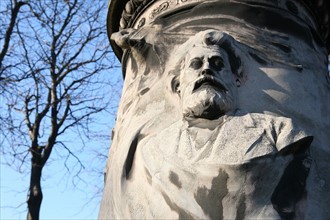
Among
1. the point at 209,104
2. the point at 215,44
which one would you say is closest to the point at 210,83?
the point at 209,104

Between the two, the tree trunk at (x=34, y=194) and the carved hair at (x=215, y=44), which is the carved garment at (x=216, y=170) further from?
the tree trunk at (x=34, y=194)

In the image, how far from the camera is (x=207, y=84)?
2.57m

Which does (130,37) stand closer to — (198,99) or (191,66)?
(191,66)

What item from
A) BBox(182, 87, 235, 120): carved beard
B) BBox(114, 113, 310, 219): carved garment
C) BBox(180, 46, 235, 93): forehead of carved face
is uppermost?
BBox(180, 46, 235, 93): forehead of carved face

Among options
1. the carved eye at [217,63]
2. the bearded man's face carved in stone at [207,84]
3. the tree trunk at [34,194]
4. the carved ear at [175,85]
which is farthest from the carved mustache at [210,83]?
the tree trunk at [34,194]

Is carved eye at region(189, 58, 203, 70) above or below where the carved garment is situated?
above

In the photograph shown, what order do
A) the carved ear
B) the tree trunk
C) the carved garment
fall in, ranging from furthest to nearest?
the tree trunk
the carved ear
the carved garment

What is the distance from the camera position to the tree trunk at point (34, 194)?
7.44 meters

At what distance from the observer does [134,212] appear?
2.51 metres

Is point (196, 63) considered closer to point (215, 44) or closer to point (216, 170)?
point (215, 44)

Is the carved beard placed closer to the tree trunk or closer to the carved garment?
the carved garment

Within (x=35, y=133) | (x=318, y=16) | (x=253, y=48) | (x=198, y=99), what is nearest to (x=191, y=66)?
(x=198, y=99)

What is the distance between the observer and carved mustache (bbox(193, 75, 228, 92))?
2564 mm

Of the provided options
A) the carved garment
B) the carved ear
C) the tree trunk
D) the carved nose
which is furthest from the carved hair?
the tree trunk
